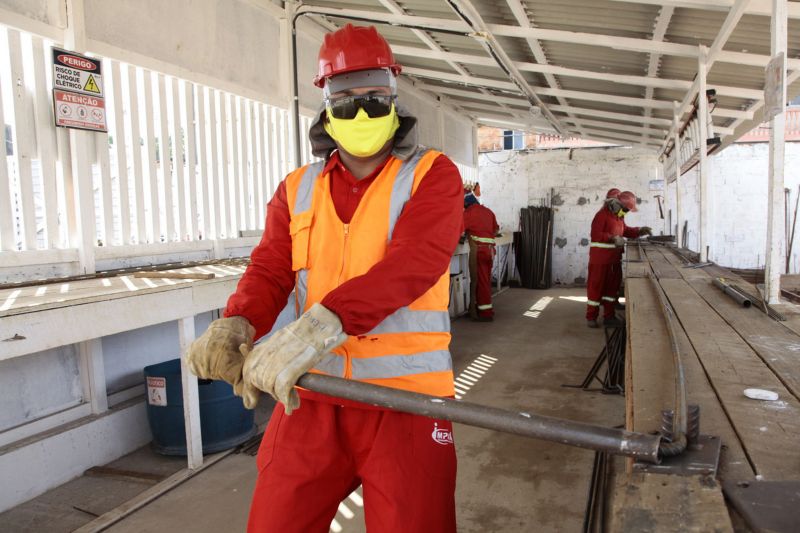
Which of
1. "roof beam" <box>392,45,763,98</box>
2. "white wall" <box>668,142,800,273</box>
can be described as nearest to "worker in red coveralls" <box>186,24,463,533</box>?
"roof beam" <box>392,45,763,98</box>

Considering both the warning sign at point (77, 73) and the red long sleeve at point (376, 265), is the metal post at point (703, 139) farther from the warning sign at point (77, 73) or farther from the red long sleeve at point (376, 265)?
the warning sign at point (77, 73)

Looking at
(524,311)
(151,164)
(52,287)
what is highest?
(151,164)

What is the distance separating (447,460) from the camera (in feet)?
4.98

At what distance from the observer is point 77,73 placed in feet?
11.3

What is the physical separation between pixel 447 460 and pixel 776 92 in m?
2.53

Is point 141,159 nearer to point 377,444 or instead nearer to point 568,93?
point 377,444

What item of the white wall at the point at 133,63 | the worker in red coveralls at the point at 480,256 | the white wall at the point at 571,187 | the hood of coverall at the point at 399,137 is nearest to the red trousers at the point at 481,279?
the worker in red coveralls at the point at 480,256

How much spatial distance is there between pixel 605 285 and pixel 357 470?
6800 millimetres

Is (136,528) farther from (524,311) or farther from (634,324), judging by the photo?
(524,311)

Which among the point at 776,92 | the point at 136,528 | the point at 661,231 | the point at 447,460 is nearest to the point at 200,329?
the point at 136,528

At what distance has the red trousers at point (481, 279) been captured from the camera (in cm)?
830

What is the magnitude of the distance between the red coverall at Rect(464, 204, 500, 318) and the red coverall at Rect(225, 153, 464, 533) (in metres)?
6.80

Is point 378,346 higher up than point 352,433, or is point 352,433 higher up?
point 378,346

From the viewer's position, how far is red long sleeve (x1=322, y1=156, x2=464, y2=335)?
4.41ft
